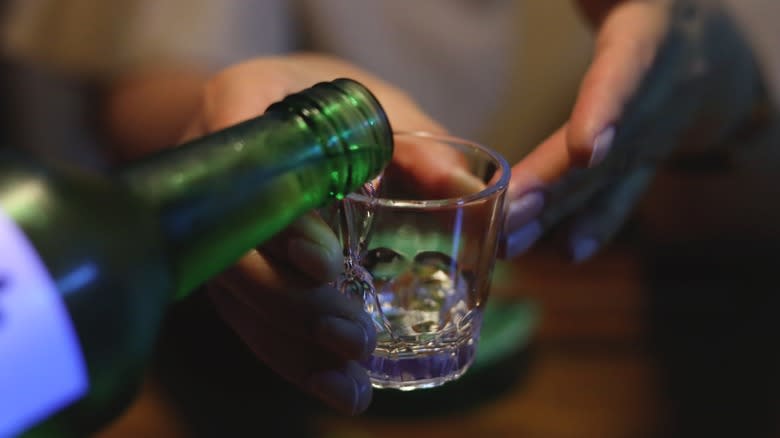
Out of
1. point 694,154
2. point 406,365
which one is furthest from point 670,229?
point 406,365

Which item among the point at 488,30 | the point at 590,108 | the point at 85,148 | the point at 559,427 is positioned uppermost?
the point at 590,108

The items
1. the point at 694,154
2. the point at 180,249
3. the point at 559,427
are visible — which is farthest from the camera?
the point at 694,154

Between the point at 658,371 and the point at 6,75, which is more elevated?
the point at 6,75

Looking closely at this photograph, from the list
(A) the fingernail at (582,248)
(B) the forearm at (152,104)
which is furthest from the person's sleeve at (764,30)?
(B) the forearm at (152,104)

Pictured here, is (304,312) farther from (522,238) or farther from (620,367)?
(620,367)

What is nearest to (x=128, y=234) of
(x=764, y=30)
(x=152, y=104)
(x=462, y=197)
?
(x=462, y=197)

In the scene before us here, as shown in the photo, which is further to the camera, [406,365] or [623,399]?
[623,399]

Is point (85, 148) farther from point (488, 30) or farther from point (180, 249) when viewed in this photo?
point (180, 249)

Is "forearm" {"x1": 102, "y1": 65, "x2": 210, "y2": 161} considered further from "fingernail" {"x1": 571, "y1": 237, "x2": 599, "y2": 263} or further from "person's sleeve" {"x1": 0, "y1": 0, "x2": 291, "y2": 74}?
"fingernail" {"x1": 571, "y1": 237, "x2": 599, "y2": 263}
